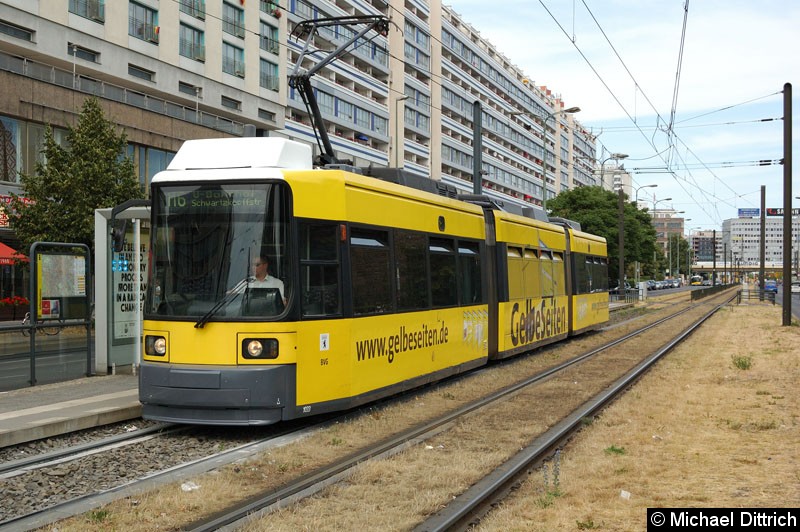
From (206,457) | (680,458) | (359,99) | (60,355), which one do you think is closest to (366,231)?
(206,457)

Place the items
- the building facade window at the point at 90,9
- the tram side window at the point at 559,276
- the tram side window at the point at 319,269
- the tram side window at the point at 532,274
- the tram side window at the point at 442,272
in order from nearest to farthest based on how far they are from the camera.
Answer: the tram side window at the point at 319,269 → the tram side window at the point at 442,272 → the tram side window at the point at 532,274 → the tram side window at the point at 559,276 → the building facade window at the point at 90,9

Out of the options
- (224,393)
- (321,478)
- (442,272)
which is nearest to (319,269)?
(224,393)

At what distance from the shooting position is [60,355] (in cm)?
1409

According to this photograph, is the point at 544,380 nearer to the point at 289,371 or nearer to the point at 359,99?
the point at 289,371

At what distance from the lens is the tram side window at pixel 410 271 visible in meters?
11.1

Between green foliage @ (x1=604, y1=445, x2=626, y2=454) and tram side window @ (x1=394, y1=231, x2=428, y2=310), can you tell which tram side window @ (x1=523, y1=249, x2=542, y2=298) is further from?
green foliage @ (x1=604, y1=445, x2=626, y2=454)

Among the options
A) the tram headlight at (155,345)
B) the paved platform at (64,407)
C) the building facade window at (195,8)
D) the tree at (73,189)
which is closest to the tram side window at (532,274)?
the paved platform at (64,407)

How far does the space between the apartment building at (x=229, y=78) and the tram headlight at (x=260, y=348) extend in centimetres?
374

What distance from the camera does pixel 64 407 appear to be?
10148 millimetres

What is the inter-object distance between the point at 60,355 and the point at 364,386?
673 centimetres

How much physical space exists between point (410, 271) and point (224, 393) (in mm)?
3748

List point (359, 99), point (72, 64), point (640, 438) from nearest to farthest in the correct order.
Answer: point (640, 438)
point (72, 64)
point (359, 99)

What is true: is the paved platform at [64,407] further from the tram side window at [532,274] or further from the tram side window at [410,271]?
the tram side window at [532,274]

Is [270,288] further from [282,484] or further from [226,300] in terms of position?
[282,484]
